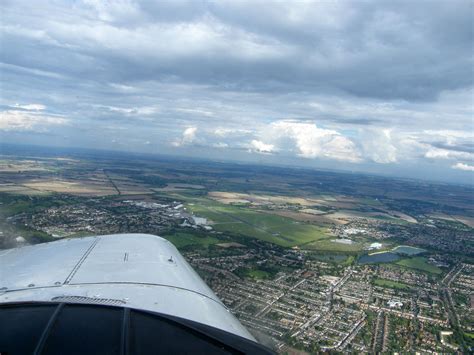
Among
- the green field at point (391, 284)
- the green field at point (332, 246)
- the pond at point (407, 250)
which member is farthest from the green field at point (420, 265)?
the green field at point (391, 284)

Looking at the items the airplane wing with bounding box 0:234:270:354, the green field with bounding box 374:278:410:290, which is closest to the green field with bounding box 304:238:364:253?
the green field with bounding box 374:278:410:290

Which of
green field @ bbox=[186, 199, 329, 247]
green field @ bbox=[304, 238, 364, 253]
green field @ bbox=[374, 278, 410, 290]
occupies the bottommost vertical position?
green field @ bbox=[374, 278, 410, 290]

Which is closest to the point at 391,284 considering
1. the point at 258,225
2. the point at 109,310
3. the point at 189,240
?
the point at 189,240

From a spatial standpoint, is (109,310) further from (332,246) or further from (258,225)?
(258,225)

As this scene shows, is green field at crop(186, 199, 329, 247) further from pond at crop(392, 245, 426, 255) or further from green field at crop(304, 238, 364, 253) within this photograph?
pond at crop(392, 245, 426, 255)

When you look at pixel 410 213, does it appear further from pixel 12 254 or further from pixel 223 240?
pixel 12 254

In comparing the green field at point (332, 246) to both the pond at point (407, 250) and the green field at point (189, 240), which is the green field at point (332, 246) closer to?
the pond at point (407, 250)
